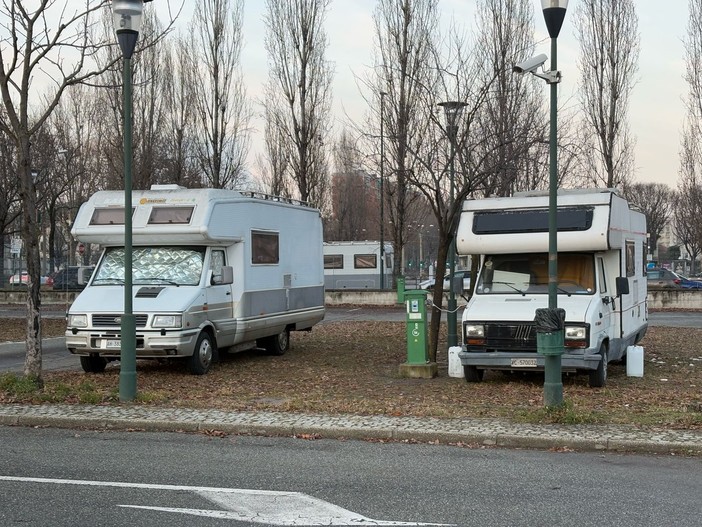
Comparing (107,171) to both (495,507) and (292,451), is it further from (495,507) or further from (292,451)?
(495,507)

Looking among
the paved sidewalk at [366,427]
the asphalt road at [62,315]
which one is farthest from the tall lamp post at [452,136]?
the asphalt road at [62,315]

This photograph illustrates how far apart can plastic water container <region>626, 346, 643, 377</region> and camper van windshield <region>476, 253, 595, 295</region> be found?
170 cm

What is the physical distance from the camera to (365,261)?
42.8 meters

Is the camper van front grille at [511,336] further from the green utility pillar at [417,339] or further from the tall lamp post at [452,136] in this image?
the tall lamp post at [452,136]

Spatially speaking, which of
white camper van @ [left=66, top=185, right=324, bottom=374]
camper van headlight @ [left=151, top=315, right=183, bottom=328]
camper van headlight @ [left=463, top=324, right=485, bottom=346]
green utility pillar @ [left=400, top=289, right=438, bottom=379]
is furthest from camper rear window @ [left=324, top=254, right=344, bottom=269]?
camper van headlight @ [left=463, top=324, right=485, bottom=346]

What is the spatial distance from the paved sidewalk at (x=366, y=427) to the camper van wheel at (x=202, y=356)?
338 centimetres

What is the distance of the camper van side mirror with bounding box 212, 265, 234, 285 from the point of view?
13.8m

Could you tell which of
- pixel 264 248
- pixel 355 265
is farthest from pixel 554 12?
pixel 355 265

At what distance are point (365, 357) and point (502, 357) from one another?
530 centimetres

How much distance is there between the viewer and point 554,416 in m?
9.01

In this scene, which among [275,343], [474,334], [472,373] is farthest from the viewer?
[275,343]

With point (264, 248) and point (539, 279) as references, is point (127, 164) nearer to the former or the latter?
point (264, 248)

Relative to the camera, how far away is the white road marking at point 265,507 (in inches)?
223

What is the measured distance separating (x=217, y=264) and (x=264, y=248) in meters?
1.56
